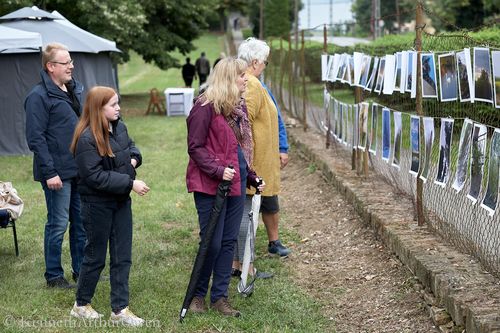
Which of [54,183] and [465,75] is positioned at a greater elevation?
[465,75]

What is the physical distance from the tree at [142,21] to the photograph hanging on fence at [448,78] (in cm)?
1622

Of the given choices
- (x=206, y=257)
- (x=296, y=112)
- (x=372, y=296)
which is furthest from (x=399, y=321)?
(x=296, y=112)

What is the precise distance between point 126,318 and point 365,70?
4.03 m

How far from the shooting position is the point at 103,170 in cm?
490

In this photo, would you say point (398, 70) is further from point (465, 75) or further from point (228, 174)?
point (228, 174)

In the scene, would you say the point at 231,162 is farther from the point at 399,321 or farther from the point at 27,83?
the point at 27,83

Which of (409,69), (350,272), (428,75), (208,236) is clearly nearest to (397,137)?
(409,69)

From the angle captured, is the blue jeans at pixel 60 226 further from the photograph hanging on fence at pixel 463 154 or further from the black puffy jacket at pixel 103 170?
the photograph hanging on fence at pixel 463 154

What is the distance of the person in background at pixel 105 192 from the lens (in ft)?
15.9

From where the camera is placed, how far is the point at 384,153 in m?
7.07

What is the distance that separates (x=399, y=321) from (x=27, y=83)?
11.5 metres

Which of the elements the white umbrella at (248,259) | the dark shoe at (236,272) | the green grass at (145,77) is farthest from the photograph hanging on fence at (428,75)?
the green grass at (145,77)

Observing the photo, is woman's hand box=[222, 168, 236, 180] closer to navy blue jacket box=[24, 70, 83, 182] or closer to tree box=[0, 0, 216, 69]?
navy blue jacket box=[24, 70, 83, 182]

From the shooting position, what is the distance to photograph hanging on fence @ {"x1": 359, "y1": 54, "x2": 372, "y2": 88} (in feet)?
26.1
